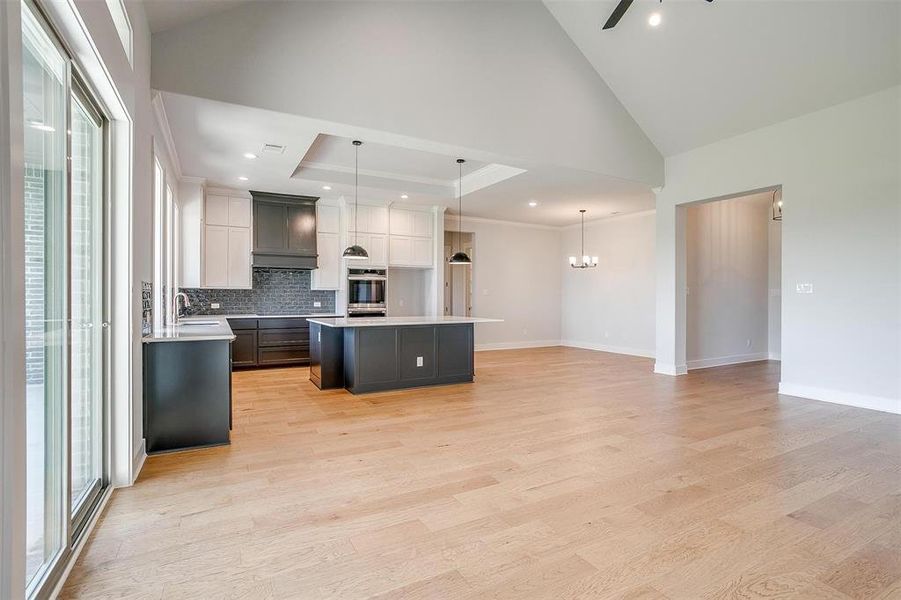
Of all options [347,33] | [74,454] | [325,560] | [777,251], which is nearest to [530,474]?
[325,560]

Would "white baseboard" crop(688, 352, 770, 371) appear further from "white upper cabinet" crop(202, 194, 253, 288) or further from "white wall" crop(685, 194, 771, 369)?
"white upper cabinet" crop(202, 194, 253, 288)

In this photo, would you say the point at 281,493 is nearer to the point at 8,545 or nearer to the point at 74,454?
the point at 74,454

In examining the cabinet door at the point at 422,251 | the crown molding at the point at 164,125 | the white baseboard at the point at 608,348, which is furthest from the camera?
the white baseboard at the point at 608,348

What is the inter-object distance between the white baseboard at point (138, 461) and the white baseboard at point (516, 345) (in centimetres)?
638

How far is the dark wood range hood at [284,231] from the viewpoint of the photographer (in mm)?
6844

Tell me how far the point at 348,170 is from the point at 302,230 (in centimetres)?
140

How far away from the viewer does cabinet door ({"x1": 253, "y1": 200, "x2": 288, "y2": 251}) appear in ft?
22.4

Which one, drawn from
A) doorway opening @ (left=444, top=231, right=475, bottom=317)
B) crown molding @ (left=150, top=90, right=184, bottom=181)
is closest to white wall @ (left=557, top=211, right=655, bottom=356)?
doorway opening @ (left=444, top=231, right=475, bottom=317)

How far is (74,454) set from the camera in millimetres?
2158

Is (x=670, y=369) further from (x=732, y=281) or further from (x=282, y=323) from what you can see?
(x=282, y=323)

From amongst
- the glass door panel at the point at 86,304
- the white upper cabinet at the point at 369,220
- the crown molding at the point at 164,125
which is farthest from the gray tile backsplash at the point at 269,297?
the glass door panel at the point at 86,304

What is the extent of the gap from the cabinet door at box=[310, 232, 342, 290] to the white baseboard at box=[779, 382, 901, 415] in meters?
6.34

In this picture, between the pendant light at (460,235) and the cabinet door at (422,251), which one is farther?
the cabinet door at (422,251)

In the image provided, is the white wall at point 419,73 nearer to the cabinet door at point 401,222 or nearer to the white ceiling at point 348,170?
the white ceiling at point 348,170
